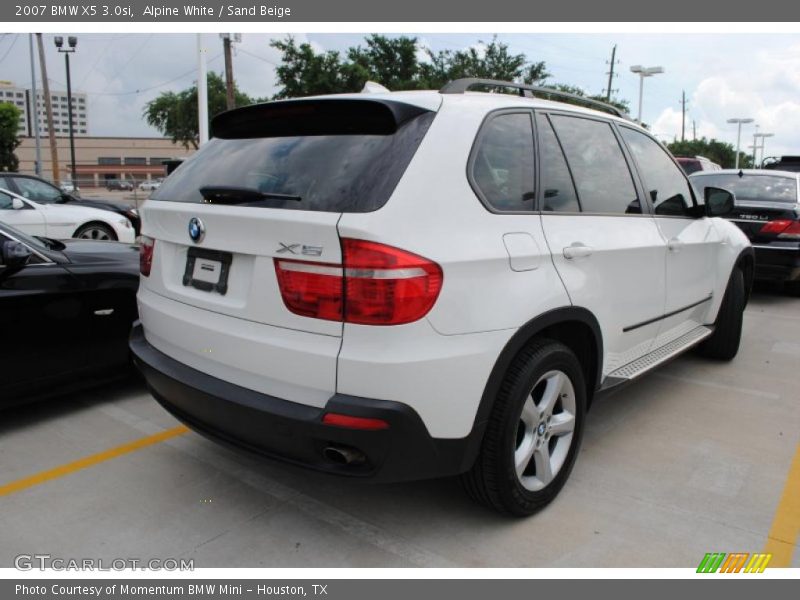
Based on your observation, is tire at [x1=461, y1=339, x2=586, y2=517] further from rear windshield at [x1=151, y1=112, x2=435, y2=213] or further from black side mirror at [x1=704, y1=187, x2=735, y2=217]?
black side mirror at [x1=704, y1=187, x2=735, y2=217]

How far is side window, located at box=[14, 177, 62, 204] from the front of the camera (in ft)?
Answer: 33.1

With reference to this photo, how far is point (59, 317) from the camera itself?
388 cm

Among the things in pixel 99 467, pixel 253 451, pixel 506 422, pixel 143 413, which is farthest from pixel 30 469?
pixel 506 422

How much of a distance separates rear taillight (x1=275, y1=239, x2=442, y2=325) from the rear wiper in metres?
0.36

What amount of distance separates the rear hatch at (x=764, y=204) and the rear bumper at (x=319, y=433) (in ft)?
19.9

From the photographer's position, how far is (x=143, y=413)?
4078mm

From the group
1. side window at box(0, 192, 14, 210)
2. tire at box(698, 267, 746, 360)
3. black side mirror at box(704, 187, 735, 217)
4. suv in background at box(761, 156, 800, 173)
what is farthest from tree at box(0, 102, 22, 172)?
black side mirror at box(704, 187, 735, 217)

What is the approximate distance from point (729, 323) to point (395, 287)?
397 cm

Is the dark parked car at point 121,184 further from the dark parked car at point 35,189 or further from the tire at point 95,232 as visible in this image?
the tire at point 95,232

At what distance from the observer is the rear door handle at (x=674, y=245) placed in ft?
12.5

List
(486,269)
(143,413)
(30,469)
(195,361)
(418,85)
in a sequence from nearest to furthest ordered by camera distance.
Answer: (486,269), (195,361), (30,469), (143,413), (418,85)

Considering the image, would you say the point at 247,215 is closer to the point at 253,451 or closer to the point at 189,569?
the point at 253,451

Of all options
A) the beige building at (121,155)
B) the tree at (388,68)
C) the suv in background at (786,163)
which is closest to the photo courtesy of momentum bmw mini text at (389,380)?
the suv in background at (786,163)

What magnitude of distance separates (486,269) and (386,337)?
19.5 inches
